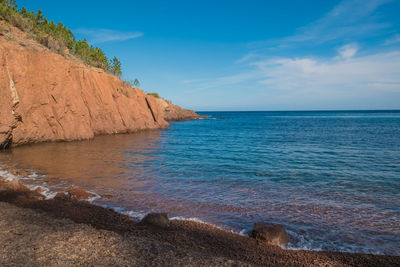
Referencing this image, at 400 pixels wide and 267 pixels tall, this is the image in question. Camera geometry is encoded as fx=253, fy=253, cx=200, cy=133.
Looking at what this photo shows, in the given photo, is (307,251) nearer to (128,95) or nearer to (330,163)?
(330,163)

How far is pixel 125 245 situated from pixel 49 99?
24.4 m

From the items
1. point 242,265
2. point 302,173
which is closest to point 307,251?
point 242,265

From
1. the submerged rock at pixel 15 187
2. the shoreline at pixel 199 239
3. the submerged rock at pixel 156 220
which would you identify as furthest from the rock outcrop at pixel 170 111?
the submerged rock at pixel 156 220

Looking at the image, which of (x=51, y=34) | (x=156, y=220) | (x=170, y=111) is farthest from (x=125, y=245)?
(x=170, y=111)

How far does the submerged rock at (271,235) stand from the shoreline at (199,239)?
0.18 m

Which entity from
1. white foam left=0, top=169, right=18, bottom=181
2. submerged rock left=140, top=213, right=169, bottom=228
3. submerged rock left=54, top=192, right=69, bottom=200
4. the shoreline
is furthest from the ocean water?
submerged rock left=54, top=192, right=69, bottom=200

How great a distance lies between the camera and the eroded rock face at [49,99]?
68.1 ft

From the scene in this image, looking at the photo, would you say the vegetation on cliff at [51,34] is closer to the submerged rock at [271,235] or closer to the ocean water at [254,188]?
the ocean water at [254,188]

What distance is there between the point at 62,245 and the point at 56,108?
23918 millimetres

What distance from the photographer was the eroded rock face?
20766mm

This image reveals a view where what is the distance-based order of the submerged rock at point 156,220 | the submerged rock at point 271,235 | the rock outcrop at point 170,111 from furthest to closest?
the rock outcrop at point 170,111
the submerged rock at point 156,220
the submerged rock at point 271,235

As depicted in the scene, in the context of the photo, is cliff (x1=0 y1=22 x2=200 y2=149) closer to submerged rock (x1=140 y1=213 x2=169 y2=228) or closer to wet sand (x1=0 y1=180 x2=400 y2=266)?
wet sand (x1=0 y1=180 x2=400 y2=266)

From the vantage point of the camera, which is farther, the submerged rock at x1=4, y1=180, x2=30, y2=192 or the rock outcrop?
the rock outcrop

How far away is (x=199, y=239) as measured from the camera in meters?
6.64
